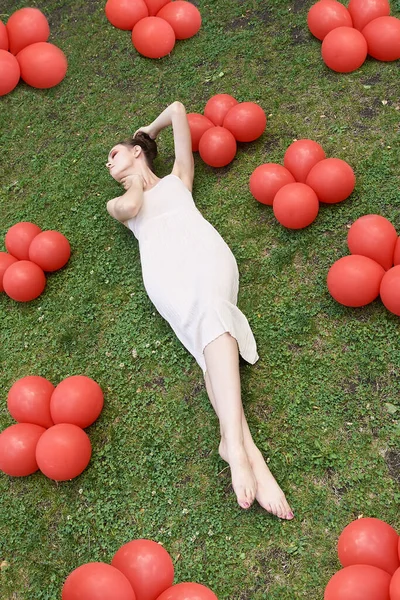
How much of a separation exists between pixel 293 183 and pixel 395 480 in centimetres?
176

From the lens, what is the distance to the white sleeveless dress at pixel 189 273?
126 inches

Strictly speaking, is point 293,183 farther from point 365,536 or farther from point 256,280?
point 365,536

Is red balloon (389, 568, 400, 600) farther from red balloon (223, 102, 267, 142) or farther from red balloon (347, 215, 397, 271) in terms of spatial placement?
red balloon (223, 102, 267, 142)

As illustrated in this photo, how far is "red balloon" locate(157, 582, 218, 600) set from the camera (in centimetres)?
206

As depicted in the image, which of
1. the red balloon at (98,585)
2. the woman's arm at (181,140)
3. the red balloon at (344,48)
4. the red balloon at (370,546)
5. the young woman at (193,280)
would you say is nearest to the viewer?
the red balloon at (98,585)

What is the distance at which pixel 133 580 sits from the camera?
209 cm

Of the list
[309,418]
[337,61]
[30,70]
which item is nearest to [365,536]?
[309,418]

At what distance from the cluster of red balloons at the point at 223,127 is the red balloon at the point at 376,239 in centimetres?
120

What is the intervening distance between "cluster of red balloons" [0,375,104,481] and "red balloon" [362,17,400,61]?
309 centimetres

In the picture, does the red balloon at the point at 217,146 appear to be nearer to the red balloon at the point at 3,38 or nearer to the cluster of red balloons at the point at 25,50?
the cluster of red balloons at the point at 25,50

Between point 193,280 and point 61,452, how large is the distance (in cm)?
111

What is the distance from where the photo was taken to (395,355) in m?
3.09

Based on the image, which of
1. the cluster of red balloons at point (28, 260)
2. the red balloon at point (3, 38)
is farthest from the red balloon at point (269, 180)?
the red balloon at point (3, 38)

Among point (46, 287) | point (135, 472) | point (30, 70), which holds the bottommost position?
point (135, 472)
